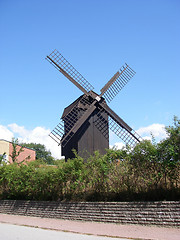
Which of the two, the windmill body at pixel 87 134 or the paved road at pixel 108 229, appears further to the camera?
the windmill body at pixel 87 134

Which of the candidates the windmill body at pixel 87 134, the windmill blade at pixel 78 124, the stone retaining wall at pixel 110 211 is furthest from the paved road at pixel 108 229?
the windmill body at pixel 87 134

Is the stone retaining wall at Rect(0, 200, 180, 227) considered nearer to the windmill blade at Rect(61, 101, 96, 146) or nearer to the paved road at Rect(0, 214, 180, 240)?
the paved road at Rect(0, 214, 180, 240)

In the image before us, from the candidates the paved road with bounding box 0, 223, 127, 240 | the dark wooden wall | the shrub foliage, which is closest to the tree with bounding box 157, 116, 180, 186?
the shrub foliage

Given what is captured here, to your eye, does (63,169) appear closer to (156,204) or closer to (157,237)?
(156,204)

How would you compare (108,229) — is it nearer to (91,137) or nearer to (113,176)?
(113,176)

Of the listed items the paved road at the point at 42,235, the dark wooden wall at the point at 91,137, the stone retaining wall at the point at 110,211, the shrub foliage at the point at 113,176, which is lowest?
the paved road at the point at 42,235

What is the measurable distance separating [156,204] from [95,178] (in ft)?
11.4

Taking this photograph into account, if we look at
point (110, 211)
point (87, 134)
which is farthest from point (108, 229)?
point (87, 134)

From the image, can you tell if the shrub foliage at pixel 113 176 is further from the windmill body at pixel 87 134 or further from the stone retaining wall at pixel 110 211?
the windmill body at pixel 87 134

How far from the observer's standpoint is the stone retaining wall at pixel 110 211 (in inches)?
373

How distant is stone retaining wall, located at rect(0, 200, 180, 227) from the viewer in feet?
31.1

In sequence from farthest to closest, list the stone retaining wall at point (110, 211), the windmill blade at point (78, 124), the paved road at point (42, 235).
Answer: the windmill blade at point (78, 124) < the stone retaining wall at point (110, 211) < the paved road at point (42, 235)

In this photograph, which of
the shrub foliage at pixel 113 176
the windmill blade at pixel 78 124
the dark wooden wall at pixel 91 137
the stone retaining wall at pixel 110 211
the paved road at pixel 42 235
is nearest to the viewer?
the paved road at pixel 42 235

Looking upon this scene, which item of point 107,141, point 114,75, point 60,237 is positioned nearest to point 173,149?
point 60,237
